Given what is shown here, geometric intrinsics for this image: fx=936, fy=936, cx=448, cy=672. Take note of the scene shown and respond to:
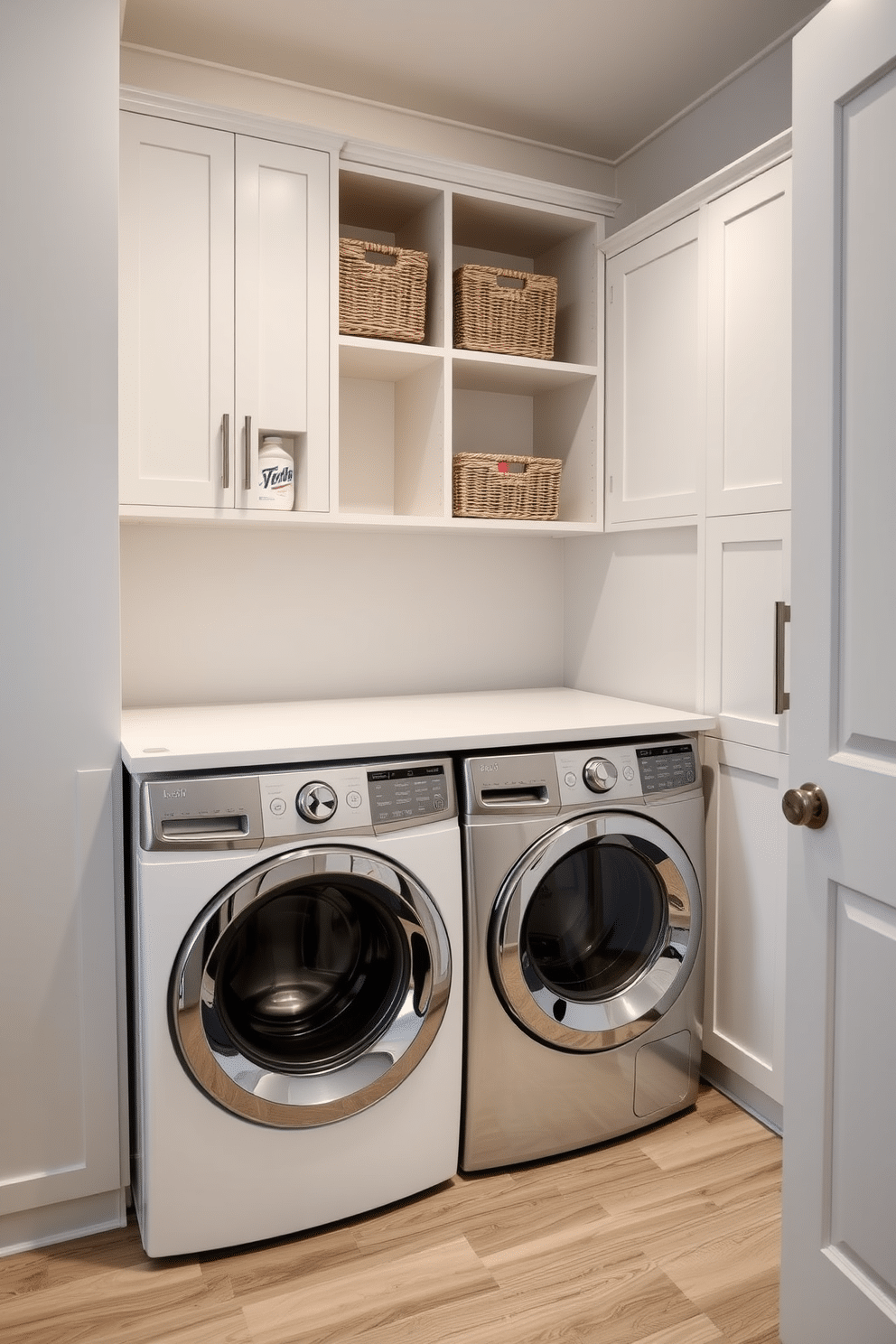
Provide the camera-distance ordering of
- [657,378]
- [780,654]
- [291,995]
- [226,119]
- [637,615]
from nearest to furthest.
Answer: [291,995] < [780,654] < [226,119] < [657,378] < [637,615]

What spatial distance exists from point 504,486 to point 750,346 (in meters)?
0.70

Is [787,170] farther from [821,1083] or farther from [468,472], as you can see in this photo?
[821,1083]

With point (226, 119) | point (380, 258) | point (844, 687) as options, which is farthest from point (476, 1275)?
point (226, 119)

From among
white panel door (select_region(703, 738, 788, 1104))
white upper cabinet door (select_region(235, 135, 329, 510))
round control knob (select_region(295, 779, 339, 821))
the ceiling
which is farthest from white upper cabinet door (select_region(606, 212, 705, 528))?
round control knob (select_region(295, 779, 339, 821))

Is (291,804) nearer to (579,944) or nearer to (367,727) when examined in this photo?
(367,727)

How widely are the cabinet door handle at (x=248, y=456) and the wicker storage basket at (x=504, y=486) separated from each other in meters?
0.57

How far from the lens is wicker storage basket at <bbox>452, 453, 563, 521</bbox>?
8.09 ft

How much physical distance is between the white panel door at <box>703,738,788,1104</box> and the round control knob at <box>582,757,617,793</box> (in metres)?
0.35

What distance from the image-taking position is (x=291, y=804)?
1.76 metres

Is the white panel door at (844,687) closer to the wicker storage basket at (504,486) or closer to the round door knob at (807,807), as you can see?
the round door knob at (807,807)

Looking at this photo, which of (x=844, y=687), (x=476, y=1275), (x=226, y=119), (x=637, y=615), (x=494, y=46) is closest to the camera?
(x=844, y=687)

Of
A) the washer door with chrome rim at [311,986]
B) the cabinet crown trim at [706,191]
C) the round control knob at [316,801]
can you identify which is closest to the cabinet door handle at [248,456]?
the round control knob at [316,801]

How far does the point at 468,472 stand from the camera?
246 centimetres

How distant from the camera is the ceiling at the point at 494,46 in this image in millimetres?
2172
